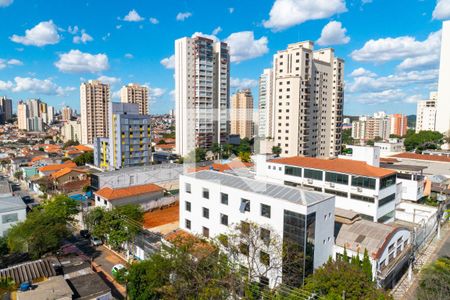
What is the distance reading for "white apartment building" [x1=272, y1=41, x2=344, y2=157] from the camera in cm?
4362

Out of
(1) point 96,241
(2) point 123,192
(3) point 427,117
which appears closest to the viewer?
(1) point 96,241

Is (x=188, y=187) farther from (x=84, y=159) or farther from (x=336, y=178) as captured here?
(x=84, y=159)

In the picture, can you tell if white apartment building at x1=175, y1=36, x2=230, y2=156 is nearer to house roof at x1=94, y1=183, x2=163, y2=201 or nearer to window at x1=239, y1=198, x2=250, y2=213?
house roof at x1=94, y1=183, x2=163, y2=201

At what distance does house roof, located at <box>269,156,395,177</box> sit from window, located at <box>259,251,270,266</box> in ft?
31.6

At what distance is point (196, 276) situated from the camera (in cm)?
1069

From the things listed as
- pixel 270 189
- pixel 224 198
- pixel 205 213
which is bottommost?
pixel 205 213

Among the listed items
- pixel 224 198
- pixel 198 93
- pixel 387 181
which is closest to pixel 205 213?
pixel 224 198

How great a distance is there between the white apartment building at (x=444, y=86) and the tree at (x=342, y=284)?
64.7m

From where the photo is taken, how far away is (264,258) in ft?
41.3

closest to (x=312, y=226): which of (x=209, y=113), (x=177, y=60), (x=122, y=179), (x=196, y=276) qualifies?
(x=196, y=276)

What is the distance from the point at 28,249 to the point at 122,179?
536 inches

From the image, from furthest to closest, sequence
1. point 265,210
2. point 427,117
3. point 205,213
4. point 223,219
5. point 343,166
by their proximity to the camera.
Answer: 1. point 427,117
2. point 343,166
3. point 205,213
4. point 223,219
5. point 265,210

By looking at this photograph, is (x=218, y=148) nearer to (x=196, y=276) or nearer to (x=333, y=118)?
(x=333, y=118)

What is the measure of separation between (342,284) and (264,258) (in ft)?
11.1
